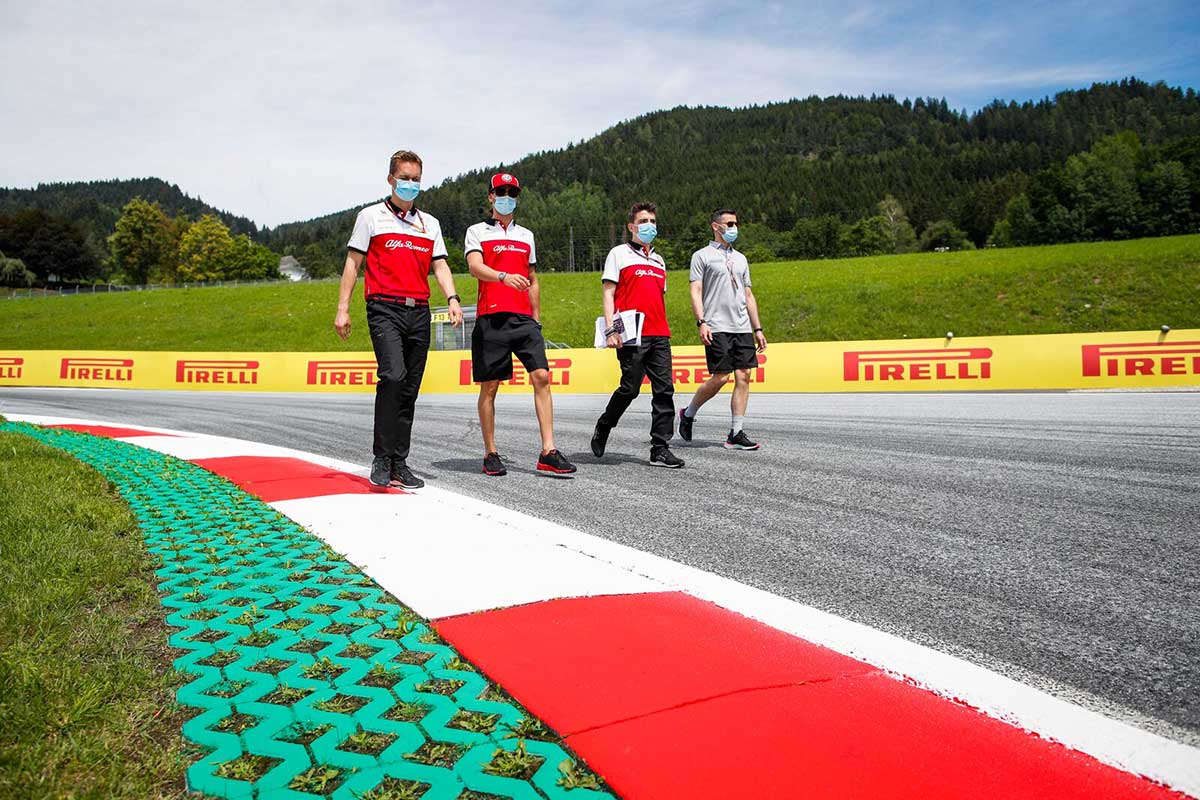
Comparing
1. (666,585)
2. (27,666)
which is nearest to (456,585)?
(666,585)

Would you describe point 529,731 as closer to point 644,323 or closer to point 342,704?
point 342,704

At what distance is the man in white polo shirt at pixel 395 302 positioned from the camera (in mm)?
5145

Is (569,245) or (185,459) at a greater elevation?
(569,245)

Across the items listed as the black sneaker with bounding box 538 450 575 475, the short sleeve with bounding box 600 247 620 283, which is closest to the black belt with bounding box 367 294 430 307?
the black sneaker with bounding box 538 450 575 475

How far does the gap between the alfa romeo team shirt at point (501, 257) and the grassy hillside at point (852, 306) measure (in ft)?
73.4

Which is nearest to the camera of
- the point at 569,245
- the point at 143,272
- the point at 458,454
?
the point at 458,454

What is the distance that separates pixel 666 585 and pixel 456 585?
802mm

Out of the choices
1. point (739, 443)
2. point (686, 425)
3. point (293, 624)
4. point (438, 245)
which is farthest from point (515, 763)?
point (686, 425)

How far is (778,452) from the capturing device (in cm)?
658

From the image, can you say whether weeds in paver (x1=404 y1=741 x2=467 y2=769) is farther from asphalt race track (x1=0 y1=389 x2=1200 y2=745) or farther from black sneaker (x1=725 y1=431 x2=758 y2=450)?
black sneaker (x1=725 y1=431 x2=758 y2=450)

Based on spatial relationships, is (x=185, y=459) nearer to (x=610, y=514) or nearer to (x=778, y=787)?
(x=610, y=514)

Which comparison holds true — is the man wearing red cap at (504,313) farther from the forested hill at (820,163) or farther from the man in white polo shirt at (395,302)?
the forested hill at (820,163)

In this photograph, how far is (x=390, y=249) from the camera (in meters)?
5.22

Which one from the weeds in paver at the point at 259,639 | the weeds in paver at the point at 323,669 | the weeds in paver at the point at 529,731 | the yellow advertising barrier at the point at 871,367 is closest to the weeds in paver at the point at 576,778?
the weeds in paver at the point at 529,731
